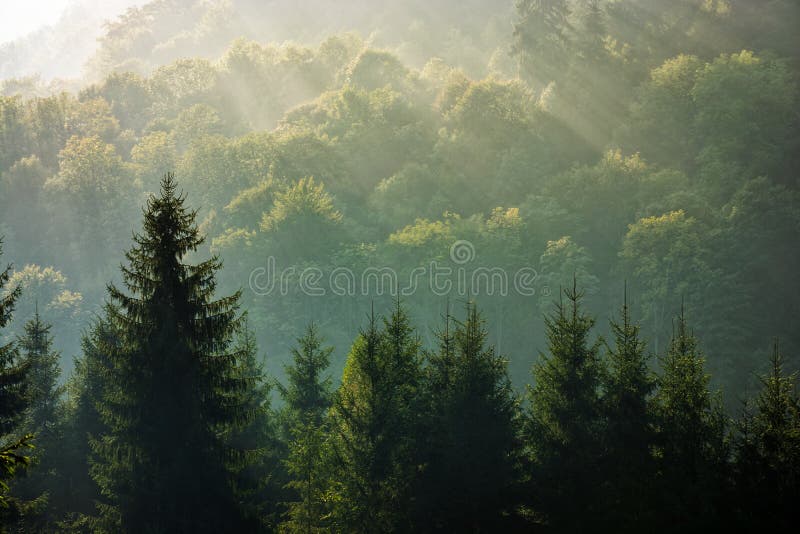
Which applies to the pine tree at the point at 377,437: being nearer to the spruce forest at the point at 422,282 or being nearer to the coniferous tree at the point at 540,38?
the spruce forest at the point at 422,282

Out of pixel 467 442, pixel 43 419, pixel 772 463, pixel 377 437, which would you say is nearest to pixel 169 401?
pixel 377 437

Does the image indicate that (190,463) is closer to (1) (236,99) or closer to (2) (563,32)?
(2) (563,32)

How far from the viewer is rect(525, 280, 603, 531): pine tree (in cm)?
2573

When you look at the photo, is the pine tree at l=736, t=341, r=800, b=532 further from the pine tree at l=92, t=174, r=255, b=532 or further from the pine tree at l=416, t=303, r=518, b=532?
the pine tree at l=92, t=174, r=255, b=532

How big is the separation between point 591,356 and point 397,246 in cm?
4698

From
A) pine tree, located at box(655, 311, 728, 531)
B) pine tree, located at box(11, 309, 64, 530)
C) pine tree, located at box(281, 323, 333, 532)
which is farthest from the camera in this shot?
A: pine tree, located at box(11, 309, 64, 530)

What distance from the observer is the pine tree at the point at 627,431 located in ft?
79.8

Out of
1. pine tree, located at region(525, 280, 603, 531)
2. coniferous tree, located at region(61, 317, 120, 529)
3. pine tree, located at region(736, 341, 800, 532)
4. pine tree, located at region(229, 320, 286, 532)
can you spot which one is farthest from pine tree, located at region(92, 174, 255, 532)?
pine tree, located at region(736, 341, 800, 532)

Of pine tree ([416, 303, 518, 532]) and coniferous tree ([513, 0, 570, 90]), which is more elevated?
coniferous tree ([513, 0, 570, 90])

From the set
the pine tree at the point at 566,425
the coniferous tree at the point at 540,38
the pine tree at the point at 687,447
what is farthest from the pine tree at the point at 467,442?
the coniferous tree at the point at 540,38

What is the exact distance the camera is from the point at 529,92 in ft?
295

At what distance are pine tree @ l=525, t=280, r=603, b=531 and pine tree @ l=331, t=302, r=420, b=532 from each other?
4.39 m

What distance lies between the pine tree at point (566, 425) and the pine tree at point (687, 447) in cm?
224

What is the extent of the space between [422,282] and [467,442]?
44306 mm
